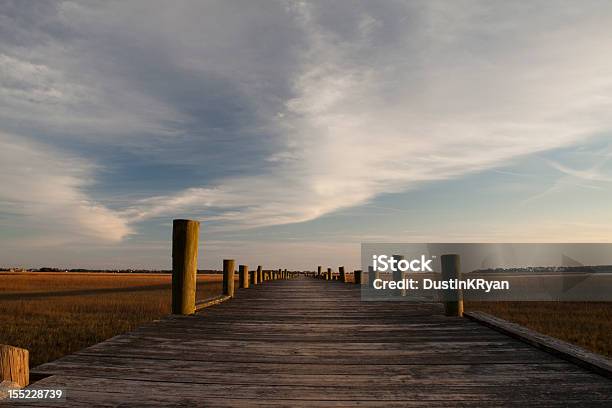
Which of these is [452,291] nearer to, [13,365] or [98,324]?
[13,365]

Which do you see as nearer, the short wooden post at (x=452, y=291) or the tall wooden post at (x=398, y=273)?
the short wooden post at (x=452, y=291)

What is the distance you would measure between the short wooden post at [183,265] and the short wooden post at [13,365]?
10.5 feet

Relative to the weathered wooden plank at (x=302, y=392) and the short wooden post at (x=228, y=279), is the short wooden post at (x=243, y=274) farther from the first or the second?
the weathered wooden plank at (x=302, y=392)

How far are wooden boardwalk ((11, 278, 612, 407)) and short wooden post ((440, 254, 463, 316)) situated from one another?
107 cm

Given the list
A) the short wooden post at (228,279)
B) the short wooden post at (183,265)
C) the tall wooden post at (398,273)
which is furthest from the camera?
the tall wooden post at (398,273)

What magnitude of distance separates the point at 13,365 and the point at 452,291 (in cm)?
515

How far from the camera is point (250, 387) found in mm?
2652

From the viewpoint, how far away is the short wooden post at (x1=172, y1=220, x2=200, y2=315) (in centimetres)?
576

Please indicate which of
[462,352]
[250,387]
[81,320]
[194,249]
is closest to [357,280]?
[81,320]

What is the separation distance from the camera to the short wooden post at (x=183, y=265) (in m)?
5.76

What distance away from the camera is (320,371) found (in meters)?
3.02

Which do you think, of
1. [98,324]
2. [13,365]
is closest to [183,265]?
[13,365]

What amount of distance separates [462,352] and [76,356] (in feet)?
10.7

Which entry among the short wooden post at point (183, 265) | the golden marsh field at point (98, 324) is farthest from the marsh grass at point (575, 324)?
the short wooden post at point (183, 265)
